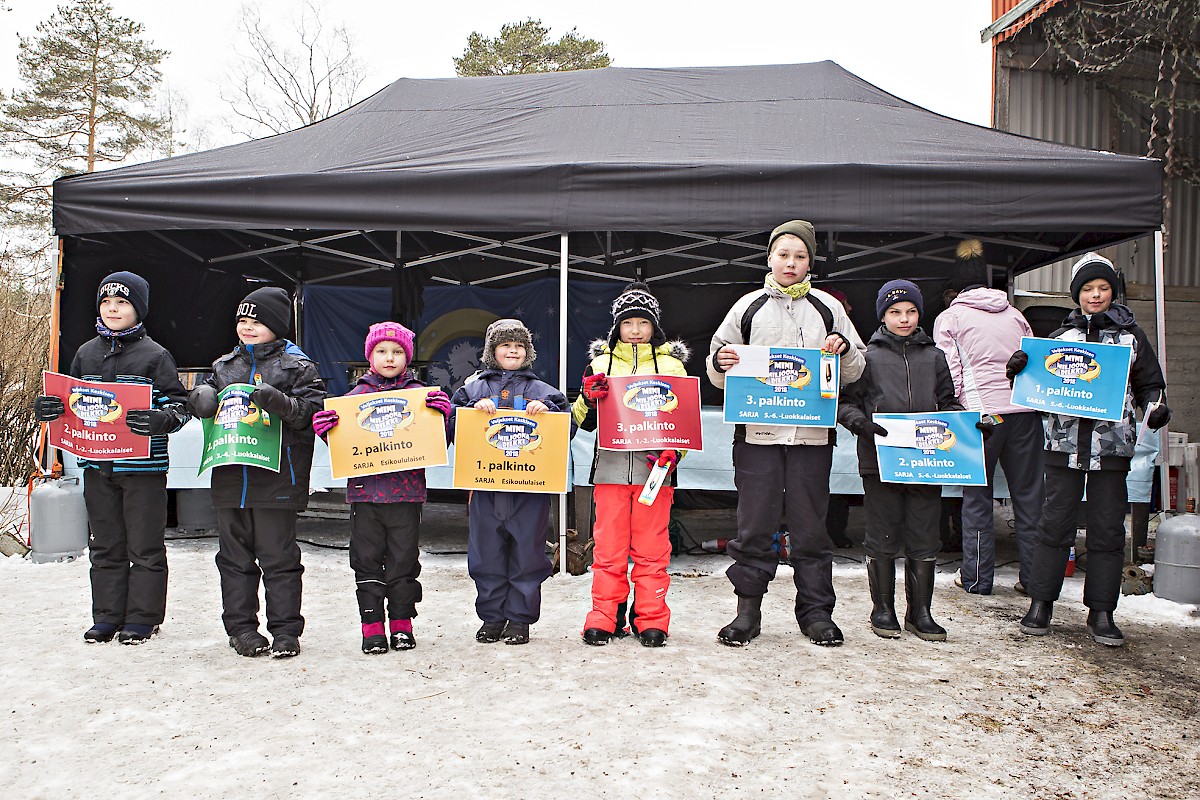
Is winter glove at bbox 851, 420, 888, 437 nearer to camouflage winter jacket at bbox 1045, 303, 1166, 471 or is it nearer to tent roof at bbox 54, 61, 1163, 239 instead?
camouflage winter jacket at bbox 1045, 303, 1166, 471

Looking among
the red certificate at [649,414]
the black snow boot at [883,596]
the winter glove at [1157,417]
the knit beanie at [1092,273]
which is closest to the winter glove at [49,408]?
the red certificate at [649,414]

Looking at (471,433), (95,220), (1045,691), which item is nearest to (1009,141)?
(1045,691)

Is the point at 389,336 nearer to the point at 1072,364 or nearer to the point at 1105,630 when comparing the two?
the point at 1072,364

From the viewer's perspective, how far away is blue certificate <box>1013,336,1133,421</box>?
13.1 feet

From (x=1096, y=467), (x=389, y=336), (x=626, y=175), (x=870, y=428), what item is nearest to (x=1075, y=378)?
(x=1096, y=467)

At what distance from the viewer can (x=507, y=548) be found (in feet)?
13.3

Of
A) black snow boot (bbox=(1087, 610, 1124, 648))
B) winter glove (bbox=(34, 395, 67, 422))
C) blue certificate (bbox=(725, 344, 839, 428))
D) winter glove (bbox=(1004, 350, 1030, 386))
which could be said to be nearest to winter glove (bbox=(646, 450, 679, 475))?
blue certificate (bbox=(725, 344, 839, 428))

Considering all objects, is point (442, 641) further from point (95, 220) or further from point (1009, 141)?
point (1009, 141)

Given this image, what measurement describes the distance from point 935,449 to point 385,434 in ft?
8.29

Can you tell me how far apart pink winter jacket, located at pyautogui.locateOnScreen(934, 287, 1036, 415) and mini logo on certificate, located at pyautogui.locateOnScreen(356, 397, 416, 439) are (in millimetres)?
3179

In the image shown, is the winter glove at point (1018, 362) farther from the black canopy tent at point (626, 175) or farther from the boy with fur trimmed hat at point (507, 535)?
the boy with fur trimmed hat at point (507, 535)

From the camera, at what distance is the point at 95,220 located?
554 cm

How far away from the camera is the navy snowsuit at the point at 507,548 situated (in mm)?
3967

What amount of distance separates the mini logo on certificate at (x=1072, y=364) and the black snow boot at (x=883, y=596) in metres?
1.20
